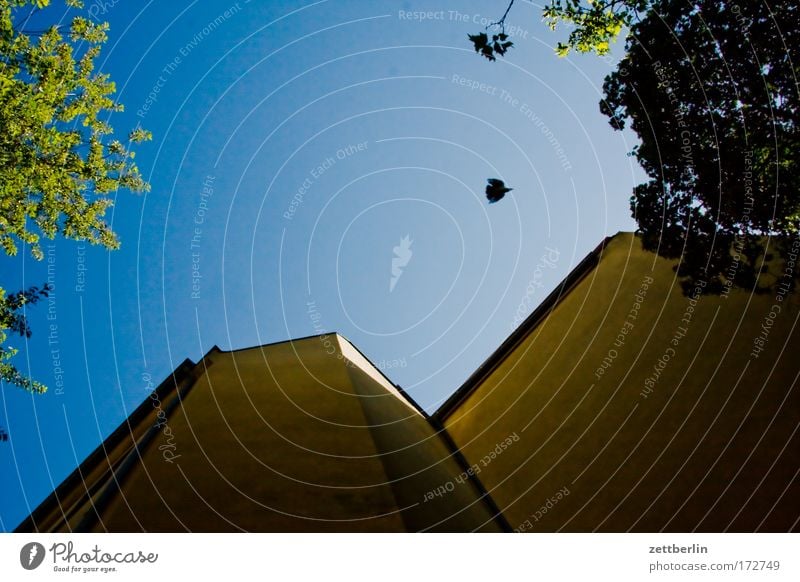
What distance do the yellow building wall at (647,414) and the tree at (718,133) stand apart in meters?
1.06

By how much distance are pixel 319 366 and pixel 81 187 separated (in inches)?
299

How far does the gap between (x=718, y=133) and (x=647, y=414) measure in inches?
234

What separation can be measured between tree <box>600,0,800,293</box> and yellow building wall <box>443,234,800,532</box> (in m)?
1.06

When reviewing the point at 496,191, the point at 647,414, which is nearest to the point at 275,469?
the point at 496,191

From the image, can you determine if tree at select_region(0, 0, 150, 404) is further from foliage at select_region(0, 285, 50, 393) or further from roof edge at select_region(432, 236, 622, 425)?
roof edge at select_region(432, 236, 622, 425)

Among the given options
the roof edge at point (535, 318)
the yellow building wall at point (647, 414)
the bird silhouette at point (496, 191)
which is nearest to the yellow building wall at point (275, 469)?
the yellow building wall at point (647, 414)

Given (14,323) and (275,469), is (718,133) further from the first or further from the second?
(14,323)

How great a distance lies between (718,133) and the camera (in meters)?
9.03

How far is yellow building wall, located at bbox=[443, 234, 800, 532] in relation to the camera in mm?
7809

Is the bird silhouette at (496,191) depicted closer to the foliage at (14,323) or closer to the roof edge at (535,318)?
the roof edge at (535,318)

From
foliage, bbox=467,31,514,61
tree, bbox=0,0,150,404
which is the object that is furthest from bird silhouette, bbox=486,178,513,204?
tree, bbox=0,0,150,404

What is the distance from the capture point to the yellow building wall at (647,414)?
7809 millimetres

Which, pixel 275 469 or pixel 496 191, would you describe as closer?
pixel 275 469

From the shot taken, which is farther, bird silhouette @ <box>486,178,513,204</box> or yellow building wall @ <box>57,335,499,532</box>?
bird silhouette @ <box>486,178,513,204</box>
